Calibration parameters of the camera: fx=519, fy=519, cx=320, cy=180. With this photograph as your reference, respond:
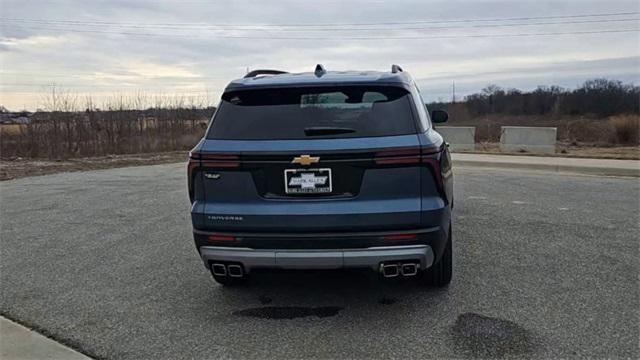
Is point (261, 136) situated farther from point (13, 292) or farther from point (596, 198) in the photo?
point (596, 198)

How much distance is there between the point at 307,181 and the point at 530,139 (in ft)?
56.3

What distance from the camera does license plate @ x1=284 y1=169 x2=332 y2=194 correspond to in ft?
11.5

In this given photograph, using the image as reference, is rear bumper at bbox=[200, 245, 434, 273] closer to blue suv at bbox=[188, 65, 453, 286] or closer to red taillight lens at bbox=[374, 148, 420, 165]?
blue suv at bbox=[188, 65, 453, 286]

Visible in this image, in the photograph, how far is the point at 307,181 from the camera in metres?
3.51

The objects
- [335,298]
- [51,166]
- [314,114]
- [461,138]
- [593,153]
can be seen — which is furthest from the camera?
[461,138]

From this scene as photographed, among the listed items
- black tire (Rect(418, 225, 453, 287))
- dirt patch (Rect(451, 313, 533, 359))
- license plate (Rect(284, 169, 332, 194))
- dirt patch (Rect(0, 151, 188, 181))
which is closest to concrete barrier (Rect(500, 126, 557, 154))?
dirt patch (Rect(0, 151, 188, 181))

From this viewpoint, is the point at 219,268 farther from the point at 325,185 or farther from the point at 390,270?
the point at 390,270

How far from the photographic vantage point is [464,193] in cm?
949

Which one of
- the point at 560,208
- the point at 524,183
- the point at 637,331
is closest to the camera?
the point at 637,331

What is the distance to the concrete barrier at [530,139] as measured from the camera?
18.5 metres

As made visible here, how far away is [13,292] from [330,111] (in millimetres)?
3220

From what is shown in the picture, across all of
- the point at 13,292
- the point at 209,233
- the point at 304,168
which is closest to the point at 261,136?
the point at 304,168

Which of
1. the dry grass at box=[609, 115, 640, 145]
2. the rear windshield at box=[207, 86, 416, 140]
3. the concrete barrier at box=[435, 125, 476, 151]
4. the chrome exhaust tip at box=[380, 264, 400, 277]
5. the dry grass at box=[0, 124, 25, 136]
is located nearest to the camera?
the chrome exhaust tip at box=[380, 264, 400, 277]

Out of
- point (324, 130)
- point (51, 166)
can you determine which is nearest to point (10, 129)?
point (51, 166)
